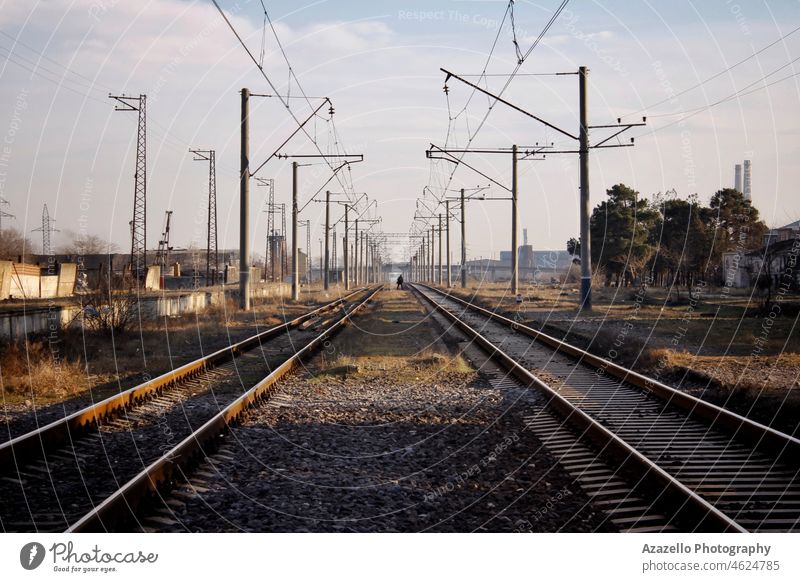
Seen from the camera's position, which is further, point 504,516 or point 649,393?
point 649,393

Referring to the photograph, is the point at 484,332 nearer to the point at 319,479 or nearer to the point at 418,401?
the point at 418,401

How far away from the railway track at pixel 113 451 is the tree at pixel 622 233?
173 ft

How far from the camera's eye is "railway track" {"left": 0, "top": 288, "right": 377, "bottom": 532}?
6.50 metres

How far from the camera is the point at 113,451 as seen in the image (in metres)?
9.00

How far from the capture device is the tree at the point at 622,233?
64.1 metres

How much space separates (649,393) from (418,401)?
12.0 feet

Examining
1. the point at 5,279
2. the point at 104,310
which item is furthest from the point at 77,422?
the point at 5,279

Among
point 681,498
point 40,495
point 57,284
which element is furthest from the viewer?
point 57,284

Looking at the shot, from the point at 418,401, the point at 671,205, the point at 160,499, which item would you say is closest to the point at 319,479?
the point at 160,499

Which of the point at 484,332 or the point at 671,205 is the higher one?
the point at 671,205

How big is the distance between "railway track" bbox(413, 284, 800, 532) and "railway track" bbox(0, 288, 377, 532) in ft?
12.4

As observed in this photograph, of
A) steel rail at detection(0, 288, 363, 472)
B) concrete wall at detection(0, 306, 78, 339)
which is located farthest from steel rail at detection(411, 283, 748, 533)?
concrete wall at detection(0, 306, 78, 339)

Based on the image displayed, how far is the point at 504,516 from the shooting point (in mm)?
6570

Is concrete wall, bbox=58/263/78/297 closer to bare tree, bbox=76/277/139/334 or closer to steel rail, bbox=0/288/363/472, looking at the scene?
bare tree, bbox=76/277/139/334
